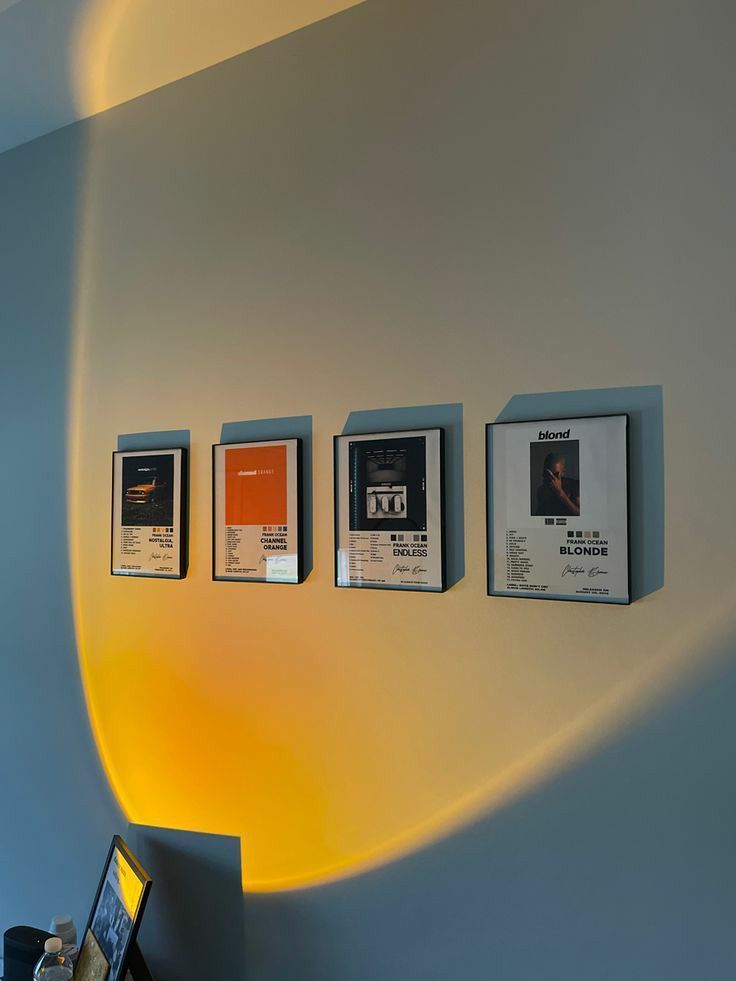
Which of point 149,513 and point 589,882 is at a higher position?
point 149,513

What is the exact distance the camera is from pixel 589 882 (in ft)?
4.12

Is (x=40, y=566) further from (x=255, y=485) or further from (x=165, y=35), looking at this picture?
(x=165, y=35)

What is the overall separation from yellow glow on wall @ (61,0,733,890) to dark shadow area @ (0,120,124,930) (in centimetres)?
7

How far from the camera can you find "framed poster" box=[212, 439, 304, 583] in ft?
5.25

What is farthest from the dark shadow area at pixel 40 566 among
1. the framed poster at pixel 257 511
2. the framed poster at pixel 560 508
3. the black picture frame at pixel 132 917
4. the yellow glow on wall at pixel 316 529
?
the framed poster at pixel 560 508

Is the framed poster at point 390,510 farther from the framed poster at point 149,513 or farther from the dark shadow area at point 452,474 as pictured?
the framed poster at point 149,513

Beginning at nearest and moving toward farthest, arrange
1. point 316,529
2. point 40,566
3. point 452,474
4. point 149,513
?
point 452,474 → point 316,529 → point 149,513 → point 40,566

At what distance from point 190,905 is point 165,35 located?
2035mm

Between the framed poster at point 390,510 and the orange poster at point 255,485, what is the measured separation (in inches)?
6.0

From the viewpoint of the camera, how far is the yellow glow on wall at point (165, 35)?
1567mm
